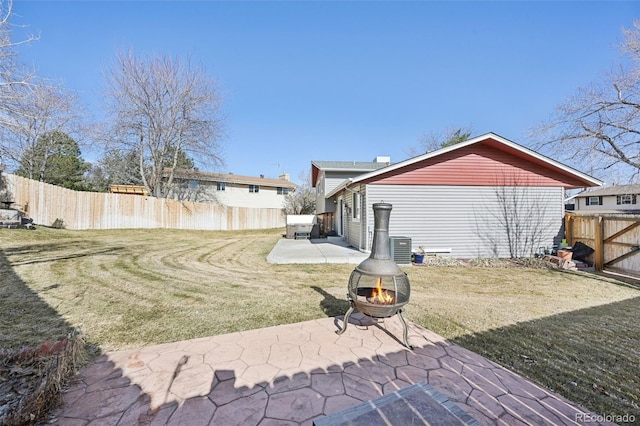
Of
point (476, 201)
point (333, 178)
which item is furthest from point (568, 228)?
point (333, 178)

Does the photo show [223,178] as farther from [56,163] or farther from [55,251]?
[55,251]

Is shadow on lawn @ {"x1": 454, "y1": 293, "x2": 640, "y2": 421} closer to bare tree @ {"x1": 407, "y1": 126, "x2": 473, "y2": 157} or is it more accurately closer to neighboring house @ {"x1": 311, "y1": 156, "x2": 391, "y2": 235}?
neighboring house @ {"x1": 311, "y1": 156, "x2": 391, "y2": 235}

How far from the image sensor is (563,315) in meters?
4.19

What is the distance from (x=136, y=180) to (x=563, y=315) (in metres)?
24.2

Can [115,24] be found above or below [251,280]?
above

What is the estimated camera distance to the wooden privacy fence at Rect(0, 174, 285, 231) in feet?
40.2

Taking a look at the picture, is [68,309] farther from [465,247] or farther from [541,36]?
[541,36]

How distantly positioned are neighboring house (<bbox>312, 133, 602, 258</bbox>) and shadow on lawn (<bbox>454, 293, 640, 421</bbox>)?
505 centimetres

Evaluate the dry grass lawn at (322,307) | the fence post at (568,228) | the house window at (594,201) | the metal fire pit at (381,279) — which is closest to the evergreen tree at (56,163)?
the dry grass lawn at (322,307)

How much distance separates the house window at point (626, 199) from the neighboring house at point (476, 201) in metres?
27.0

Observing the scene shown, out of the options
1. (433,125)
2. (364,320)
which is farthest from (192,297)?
(433,125)

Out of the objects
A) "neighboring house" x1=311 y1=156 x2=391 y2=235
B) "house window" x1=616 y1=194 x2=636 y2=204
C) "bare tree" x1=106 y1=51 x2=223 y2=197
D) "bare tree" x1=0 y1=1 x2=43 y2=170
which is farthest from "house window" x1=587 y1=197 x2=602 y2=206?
"bare tree" x1=0 y1=1 x2=43 y2=170

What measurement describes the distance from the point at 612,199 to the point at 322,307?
3867 cm

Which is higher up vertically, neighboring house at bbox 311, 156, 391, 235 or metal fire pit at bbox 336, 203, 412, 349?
neighboring house at bbox 311, 156, 391, 235
